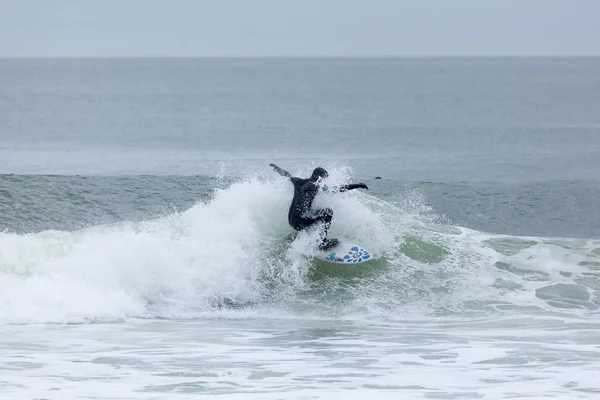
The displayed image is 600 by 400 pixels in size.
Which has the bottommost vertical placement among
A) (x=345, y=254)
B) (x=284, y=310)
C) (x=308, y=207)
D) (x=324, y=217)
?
(x=284, y=310)

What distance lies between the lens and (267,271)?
1800cm

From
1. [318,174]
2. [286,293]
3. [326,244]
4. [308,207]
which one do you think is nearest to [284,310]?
[286,293]

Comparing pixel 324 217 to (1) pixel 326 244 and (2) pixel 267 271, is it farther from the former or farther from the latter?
(2) pixel 267 271

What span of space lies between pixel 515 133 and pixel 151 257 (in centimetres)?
5450

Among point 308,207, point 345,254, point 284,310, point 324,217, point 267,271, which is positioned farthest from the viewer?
point 345,254

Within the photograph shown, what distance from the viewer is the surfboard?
18.3 meters

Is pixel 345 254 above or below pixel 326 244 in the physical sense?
below

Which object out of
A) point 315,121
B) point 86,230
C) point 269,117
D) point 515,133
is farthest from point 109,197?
point 269,117

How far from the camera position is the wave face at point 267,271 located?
1634 centimetres

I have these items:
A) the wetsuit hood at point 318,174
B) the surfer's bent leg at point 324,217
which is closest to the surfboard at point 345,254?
the surfer's bent leg at point 324,217

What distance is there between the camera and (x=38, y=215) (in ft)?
82.7

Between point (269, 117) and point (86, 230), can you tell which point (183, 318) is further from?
point (269, 117)

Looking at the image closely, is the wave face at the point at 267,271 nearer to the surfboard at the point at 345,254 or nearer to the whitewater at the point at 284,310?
the whitewater at the point at 284,310

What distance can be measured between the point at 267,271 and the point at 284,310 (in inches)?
56.9
